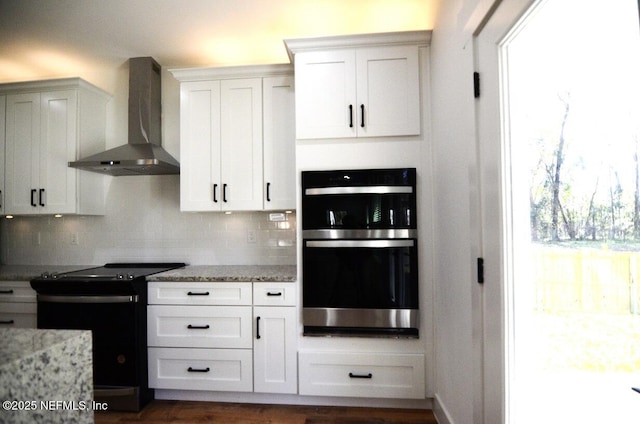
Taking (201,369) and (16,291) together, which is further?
(16,291)

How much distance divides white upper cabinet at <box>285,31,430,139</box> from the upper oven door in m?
0.31

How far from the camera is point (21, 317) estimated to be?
7.95 feet

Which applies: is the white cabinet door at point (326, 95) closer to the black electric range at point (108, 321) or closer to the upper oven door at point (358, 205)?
the upper oven door at point (358, 205)

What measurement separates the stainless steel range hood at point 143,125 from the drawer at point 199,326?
3.85 ft

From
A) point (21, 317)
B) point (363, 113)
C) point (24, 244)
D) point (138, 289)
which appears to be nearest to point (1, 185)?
point (24, 244)

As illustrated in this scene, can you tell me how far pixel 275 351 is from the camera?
2199mm

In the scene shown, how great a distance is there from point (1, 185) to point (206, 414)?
2664mm

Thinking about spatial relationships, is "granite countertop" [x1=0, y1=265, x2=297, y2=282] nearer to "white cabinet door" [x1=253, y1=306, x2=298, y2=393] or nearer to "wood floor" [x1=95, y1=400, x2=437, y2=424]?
"white cabinet door" [x1=253, y1=306, x2=298, y2=393]

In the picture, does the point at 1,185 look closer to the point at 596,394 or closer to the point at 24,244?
the point at 24,244

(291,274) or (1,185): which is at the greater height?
(1,185)

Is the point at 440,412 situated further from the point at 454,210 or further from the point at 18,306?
the point at 18,306

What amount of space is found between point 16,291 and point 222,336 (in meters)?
1.68

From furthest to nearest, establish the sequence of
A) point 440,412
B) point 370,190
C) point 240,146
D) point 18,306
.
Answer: point 240,146
point 18,306
point 370,190
point 440,412

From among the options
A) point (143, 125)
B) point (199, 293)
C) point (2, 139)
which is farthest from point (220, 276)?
point (2, 139)
